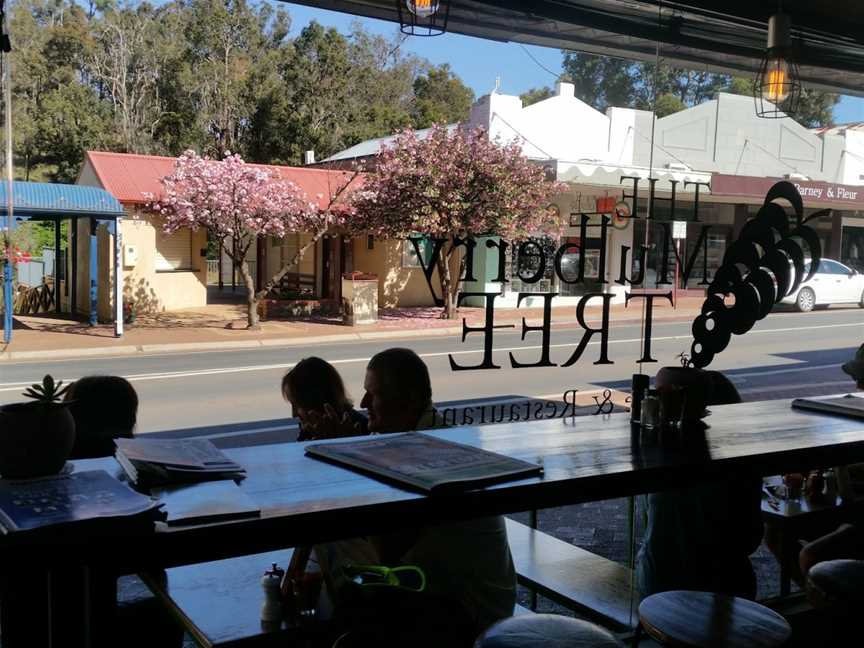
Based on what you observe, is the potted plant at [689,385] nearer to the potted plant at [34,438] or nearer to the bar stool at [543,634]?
the bar stool at [543,634]

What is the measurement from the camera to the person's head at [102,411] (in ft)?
10.0

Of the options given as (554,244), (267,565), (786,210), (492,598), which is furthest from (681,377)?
(786,210)

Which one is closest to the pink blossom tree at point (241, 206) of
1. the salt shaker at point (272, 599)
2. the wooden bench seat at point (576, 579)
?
the wooden bench seat at point (576, 579)

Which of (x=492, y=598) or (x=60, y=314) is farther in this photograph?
(x=60, y=314)

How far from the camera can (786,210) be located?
5648mm

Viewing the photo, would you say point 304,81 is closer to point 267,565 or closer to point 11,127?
point 11,127

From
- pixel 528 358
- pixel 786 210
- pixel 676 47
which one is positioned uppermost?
pixel 676 47

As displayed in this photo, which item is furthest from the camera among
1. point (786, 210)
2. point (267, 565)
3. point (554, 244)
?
point (786, 210)

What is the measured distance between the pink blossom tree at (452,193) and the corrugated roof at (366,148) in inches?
1.6

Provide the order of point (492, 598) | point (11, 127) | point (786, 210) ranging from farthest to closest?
point (786, 210)
point (11, 127)
point (492, 598)

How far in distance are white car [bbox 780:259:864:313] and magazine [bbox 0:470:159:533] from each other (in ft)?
18.4

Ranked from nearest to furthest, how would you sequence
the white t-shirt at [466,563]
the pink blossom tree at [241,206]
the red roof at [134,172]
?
the white t-shirt at [466,563], the red roof at [134,172], the pink blossom tree at [241,206]

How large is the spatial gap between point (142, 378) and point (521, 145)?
2.73 meters

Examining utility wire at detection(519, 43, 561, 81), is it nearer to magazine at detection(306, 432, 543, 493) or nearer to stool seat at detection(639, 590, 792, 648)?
magazine at detection(306, 432, 543, 493)
